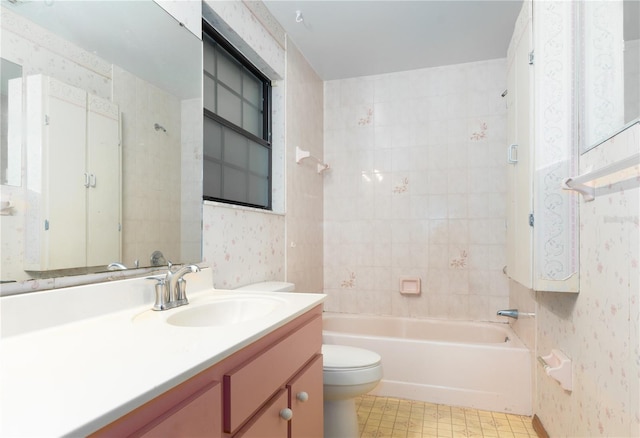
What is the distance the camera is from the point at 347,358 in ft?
5.98

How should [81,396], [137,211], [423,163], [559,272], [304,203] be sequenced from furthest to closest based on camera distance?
[423,163]
[304,203]
[559,272]
[137,211]
[81,396]

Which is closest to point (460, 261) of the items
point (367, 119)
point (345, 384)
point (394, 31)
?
point (367, 119)

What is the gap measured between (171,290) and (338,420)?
1051 millimetres

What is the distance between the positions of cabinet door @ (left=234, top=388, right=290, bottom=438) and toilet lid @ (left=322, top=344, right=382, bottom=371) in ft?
2.16

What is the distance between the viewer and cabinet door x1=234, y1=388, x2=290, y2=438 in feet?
2.97

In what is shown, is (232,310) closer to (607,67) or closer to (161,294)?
(161,294)

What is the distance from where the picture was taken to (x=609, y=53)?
4.41ft

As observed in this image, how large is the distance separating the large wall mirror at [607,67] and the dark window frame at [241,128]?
5.40ft

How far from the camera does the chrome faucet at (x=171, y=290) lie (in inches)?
48.0

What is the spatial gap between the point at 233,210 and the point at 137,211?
641 millimetres

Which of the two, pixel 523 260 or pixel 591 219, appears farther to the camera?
pixel 523 260

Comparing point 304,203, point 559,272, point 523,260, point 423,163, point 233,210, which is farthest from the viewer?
point 423,163

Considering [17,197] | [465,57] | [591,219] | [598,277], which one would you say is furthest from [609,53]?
[17,197]

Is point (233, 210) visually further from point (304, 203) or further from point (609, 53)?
point (609, 53)
